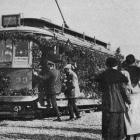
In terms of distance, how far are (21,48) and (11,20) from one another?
3.97 ft

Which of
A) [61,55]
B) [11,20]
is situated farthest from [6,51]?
[61,55]

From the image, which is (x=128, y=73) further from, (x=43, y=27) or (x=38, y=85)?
(x=43, y=27)

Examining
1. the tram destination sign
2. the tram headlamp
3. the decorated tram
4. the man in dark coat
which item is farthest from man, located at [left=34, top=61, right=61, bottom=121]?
the man in dark coat

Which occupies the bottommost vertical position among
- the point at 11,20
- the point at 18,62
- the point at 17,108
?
the point at 17,108

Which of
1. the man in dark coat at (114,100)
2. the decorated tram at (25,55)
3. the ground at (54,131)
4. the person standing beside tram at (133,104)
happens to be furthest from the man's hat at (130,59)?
the decorated tram at (25,55)

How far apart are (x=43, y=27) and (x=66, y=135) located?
20.6 ft

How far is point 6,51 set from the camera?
13641mm

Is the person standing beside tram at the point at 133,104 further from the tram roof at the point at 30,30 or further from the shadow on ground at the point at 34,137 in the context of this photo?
the tram roof at the point at 30,30

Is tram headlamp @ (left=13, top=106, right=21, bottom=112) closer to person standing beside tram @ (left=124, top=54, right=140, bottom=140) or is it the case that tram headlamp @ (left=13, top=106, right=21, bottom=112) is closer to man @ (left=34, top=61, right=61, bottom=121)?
man @ (left=34, top=61, right=61, bottom=121)

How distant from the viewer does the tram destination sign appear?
14178 millimetres

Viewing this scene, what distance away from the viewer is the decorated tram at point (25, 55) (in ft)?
42.2

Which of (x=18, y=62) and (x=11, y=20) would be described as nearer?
(x=18, y=62)

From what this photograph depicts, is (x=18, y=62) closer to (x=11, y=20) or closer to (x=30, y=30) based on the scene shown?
(x=30, y=30)

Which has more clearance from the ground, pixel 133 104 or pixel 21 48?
pixel 21 48
